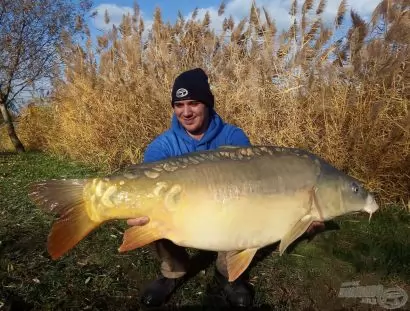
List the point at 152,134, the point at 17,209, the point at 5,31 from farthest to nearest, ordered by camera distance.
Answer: the point at 5,31
the point at 152,134
the point at 17,209

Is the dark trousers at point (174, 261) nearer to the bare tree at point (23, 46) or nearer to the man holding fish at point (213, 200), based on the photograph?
the man holding fish at point (213, 200)

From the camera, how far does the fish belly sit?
1858mm

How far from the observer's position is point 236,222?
188cm

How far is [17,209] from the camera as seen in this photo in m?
4.45

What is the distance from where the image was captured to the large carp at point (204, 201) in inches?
71.9

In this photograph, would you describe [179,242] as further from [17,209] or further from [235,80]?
[235,80]

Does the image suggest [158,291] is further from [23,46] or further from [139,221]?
[23,46]

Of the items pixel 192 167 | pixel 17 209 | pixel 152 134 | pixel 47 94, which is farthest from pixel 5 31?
pixel 192 167

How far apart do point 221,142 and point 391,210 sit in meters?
1.94

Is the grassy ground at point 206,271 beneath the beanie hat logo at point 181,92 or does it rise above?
beneath

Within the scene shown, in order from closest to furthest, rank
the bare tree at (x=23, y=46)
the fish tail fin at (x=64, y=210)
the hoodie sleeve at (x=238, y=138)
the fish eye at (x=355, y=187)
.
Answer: the fish tail fin at (x=64, y=210)
the fish eye at (x=355, y=187)
the hoodie sleeve at (x=238, y=138)
the bare tree at (x=23, y=46)

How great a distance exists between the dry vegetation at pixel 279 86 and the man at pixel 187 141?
1.69 m

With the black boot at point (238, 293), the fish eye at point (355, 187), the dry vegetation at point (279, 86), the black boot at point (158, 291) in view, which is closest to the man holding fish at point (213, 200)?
the fish eye at point (355, 187)
